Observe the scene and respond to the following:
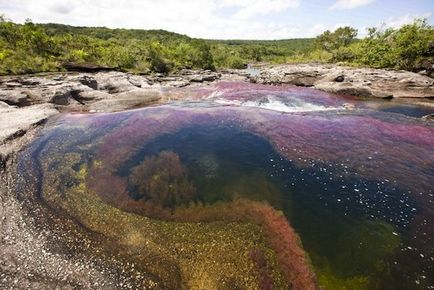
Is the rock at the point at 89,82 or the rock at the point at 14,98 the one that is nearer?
the rock at the point at 14,98

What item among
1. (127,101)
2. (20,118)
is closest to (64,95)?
(127,101)

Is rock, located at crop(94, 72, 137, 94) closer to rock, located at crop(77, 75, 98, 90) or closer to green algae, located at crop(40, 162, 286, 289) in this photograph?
rock, located at crop(77, 75, 98, 90)

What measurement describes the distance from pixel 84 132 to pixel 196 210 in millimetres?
11354

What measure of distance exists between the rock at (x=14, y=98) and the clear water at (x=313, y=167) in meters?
7.10

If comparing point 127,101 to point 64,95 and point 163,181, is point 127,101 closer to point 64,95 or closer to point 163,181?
point 64,95

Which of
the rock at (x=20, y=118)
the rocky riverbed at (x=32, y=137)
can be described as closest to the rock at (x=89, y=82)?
the rocky riverbed at (x=32, y=137)

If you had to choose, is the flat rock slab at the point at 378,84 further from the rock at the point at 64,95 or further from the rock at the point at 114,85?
the rock at the point at 64,95

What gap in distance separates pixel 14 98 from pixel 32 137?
1065 cm

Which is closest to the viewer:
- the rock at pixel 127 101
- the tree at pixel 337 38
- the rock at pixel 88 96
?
the rock at pixel 127 101

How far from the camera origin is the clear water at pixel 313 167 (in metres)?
8.78

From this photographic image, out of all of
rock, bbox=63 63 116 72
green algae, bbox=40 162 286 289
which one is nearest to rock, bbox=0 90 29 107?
green algae, bbox=40 162 286 289

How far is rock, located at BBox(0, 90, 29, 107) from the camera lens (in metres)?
24.9

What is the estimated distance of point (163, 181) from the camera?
12672mm

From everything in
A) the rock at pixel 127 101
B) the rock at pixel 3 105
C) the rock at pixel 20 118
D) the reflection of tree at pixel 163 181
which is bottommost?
the reflection of tree at pixel 163 181
